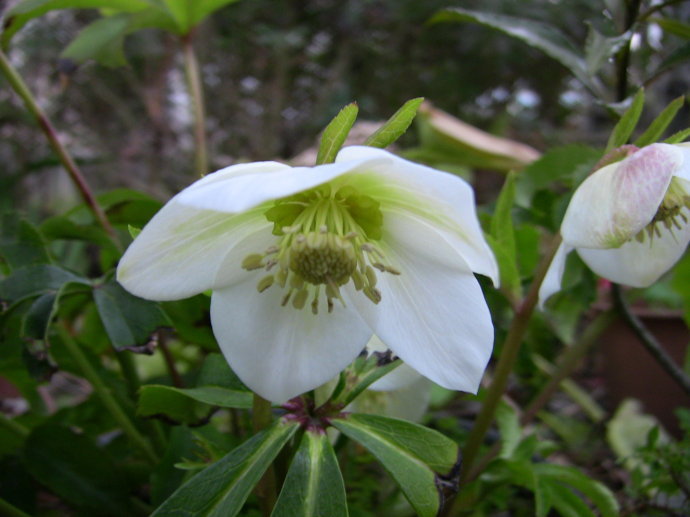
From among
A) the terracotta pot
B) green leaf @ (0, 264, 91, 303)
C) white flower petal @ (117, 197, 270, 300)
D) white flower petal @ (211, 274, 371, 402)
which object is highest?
white flower petal @ (117, 197, 270, 300)

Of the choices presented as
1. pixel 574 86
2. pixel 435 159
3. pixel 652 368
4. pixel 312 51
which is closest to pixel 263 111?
pixel 312 51

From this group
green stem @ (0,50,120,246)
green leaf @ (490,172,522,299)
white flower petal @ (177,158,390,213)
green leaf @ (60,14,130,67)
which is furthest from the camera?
green leaf @ (60,14,130,67)

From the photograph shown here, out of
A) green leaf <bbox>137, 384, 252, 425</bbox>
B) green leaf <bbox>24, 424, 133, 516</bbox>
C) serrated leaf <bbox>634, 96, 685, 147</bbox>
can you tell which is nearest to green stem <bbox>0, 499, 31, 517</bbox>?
green leaf <bbox>24, 424, 133, 516</bbox>

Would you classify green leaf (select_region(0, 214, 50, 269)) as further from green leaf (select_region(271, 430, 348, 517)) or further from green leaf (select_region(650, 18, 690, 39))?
green leaf (select_region(650, 18, 690, 39))

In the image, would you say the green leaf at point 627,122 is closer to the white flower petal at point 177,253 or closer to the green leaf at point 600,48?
the green leaf at point 600,48

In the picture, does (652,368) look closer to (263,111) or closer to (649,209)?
(649,209)

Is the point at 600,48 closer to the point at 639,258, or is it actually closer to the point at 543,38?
the point at 543,38

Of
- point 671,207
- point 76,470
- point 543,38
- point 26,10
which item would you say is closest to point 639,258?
point 671,207
